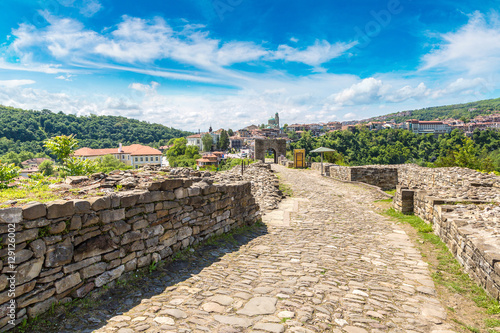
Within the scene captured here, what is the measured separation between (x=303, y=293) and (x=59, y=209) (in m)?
3.10

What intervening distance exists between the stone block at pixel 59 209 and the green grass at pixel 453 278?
5044mm

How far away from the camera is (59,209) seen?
3.05 meters

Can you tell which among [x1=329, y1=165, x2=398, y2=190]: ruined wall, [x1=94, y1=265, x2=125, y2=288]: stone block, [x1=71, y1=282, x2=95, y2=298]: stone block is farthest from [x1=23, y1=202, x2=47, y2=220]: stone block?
[x1=329, y1=165, x2=398, y2=190]: ruined wall

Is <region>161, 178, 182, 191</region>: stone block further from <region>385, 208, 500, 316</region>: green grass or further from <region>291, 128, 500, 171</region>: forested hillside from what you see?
<region>291, 128, 500, 171</region>: forested hillside

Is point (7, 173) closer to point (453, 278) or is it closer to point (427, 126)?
point (453, 278)

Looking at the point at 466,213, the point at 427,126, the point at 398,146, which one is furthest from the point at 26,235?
the point at 427,126

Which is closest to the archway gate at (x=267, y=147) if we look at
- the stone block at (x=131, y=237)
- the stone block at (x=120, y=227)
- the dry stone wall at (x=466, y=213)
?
the dry stone wall at (x=466, y=213)

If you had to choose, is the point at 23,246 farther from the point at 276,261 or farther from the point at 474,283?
the point at 474,283

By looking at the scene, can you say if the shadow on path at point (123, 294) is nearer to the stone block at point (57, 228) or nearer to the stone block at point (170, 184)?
the stone block at point (57, 228)

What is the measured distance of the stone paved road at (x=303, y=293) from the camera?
10.0 feet

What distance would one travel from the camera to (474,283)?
4.26m

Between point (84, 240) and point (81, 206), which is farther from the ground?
point (81, 206)

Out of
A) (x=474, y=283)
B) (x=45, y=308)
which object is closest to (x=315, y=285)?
(x=474, y=283)

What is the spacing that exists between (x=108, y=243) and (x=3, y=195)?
1.38 m
